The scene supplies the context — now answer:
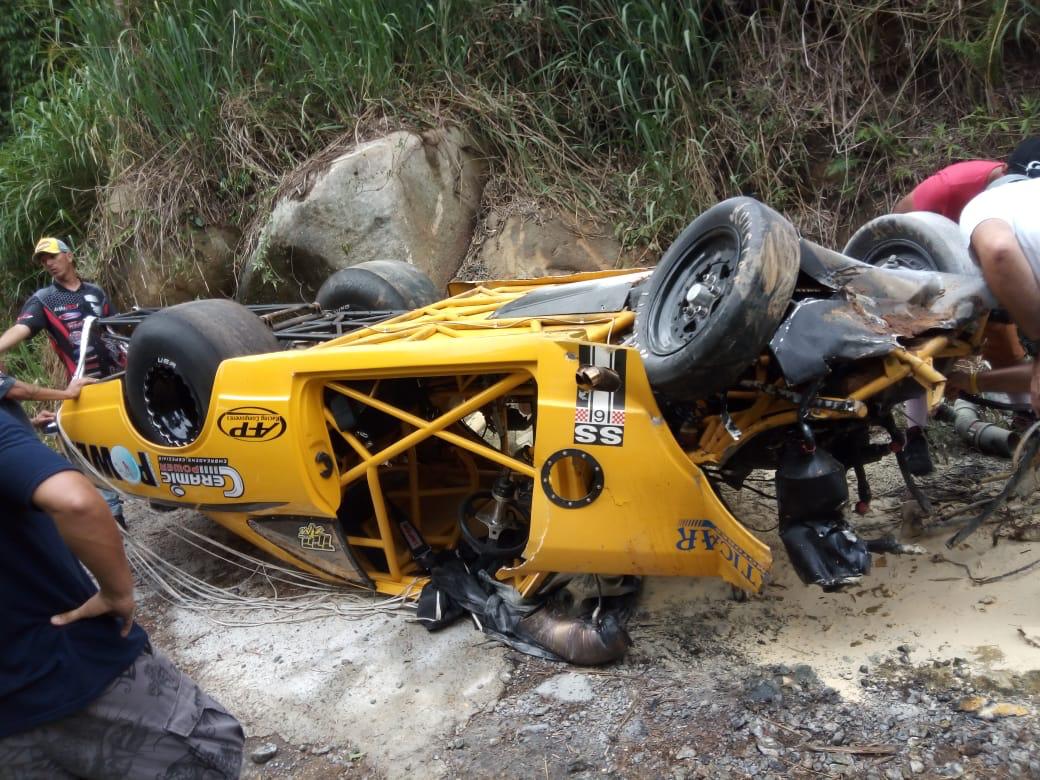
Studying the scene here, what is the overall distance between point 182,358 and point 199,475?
51cm

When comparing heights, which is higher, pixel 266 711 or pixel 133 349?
pixel 133 349

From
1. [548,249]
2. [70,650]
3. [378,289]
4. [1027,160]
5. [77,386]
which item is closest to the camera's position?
[70,650]

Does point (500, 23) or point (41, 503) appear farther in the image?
point (500, 23)

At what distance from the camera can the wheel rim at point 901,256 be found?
3.23m

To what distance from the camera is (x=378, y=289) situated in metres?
4.72

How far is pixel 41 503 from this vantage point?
1601 millimetres

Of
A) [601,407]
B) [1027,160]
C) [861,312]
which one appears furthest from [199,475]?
[1027,160]

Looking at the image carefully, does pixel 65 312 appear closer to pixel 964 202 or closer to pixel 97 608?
pixel 97 608

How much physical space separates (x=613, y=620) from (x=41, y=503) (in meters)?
1.89

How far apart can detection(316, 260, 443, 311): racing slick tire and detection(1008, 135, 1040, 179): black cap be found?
3008mm

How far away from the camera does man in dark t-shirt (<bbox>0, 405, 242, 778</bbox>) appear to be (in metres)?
1.63

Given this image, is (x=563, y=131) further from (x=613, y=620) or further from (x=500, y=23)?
(x=613, y=620)

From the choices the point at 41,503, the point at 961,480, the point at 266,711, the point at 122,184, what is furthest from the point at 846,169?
the point at 122,184

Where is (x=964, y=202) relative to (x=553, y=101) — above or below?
below
